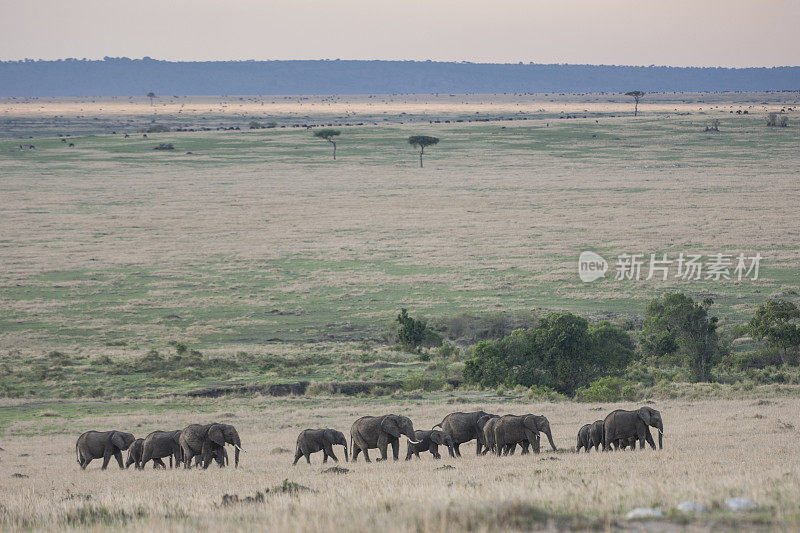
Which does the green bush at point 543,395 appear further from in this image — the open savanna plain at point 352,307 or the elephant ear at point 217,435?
the elephant ear at point 217,435

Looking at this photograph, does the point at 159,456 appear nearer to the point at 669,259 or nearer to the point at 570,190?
the point at 669,259

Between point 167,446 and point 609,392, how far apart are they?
15.0 metres

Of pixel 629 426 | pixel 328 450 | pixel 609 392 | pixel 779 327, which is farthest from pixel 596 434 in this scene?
pixel 779 327

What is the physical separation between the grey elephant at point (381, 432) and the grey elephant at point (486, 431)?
4.70 ft

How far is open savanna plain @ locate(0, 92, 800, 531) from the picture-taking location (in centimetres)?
1183

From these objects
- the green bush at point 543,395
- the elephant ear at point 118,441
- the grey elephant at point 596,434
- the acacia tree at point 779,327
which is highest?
the acacia tree at point 779,327

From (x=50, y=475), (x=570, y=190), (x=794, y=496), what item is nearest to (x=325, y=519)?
(x=794, y=496)

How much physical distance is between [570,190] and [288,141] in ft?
198

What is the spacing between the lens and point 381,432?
19078 mm

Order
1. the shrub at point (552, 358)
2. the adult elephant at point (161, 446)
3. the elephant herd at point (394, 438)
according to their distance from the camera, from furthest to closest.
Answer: the shrub at point (552, 358) → the adult elephant at point (161, 446) → the elephant herd at point (394, 438)

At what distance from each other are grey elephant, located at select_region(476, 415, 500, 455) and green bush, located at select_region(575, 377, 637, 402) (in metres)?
10.5

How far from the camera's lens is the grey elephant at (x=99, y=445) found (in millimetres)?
19828

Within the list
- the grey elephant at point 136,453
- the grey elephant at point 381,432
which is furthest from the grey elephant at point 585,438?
the grey elephant at point 136,453

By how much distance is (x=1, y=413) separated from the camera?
94.4ft
